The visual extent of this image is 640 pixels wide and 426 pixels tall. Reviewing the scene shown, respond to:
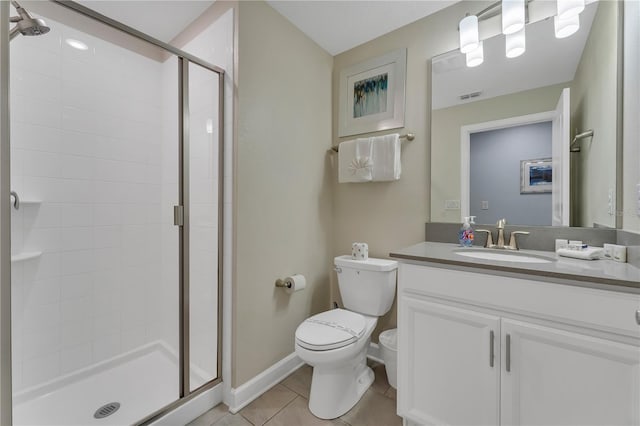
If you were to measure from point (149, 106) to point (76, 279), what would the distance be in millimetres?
1260

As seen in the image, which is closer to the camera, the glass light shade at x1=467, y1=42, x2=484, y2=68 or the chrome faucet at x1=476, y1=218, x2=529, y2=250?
the chrome faucet at x1=476, y1=218, x2=529, y2=250

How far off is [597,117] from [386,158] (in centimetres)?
101

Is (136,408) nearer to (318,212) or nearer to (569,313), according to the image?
(318,212)

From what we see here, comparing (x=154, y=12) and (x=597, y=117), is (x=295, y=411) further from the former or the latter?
(x=154, y=12)

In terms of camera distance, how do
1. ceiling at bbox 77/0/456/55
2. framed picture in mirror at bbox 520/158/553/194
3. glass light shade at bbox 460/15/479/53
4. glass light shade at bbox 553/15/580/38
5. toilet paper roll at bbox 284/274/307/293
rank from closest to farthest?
glass light shade at bbox 553/15/580/38 < framed picture in mirror at bbox 520/158/553/194 < glass light shade at bbox 460/15/479/53 < ceiling at bbox 77/0/456/55 < toilet paper roll at bbox 284/274/307/293

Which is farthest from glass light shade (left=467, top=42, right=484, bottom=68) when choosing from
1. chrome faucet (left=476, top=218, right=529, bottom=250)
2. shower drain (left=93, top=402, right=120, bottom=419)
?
shower drain (left=93, top=402, right=120, bottom=419)

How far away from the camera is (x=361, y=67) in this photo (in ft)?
6.78

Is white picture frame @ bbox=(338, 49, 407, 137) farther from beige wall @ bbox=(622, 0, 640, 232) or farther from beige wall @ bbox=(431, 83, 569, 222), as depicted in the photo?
beige wall @ bbox=(622, 0, 640, 232)

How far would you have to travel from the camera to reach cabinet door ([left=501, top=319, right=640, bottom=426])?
87cm

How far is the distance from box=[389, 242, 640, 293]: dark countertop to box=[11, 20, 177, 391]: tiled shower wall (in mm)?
1582

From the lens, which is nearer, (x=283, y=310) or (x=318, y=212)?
(x=283, y=310)

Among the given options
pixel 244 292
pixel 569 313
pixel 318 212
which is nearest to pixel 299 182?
pixel 318 212

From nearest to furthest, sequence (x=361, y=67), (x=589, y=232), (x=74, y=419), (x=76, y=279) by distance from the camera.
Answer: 1. (x=589, y=232)
2. (x=74, y=419)
3. (x=76, y=279)
4. (x=361, y=67)

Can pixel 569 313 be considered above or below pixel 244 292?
above
